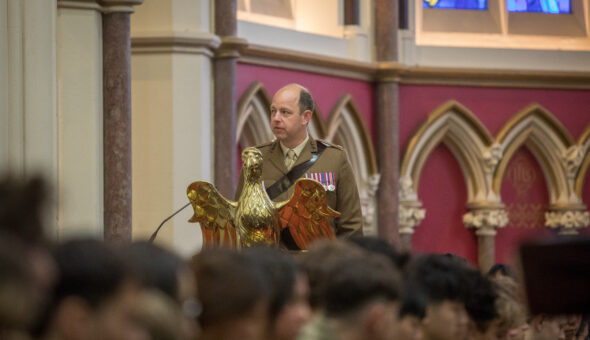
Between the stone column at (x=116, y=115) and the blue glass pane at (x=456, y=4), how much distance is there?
5.67m

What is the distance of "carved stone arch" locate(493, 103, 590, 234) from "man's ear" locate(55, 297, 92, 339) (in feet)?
34.7

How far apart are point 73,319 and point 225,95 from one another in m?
7.38

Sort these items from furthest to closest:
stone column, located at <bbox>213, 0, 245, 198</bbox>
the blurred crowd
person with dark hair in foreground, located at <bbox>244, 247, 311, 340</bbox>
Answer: stone column, located at <bbox>213, 0, 245, 198</bbox>, person with dark hair in foreground, located at <bbox>244, 247, 311, 340</bbox>, the blurred crowd

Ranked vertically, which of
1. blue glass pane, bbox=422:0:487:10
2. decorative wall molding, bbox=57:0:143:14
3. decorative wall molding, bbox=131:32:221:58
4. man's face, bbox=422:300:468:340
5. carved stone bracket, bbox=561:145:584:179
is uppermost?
blue glass pane, bbox=422:0:487:10

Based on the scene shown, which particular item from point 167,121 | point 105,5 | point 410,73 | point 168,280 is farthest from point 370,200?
point 168,280

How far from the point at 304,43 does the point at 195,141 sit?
8.10 feet

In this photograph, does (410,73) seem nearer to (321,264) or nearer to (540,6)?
(540,6)

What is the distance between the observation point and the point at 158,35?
898 cm

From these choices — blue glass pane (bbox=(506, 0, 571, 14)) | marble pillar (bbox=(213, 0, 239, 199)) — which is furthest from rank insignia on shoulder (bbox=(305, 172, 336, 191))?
blue glass pane (bbox=(506, 0, 571, 14))

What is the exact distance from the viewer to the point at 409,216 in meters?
12.1

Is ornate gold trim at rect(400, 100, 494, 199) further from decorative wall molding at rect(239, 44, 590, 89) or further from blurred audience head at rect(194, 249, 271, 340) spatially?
blurred audience head at rect(194, 249, 271, 340)

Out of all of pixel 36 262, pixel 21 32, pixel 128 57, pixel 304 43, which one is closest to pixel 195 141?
pixel 128 57

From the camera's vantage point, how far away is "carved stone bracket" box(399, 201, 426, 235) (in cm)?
1212

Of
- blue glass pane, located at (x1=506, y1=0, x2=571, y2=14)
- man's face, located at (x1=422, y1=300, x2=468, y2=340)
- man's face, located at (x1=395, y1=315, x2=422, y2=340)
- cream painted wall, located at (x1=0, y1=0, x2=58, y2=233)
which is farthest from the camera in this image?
blue glass pane, located at (x1=506, y1=0, x2=571, y2=14)
